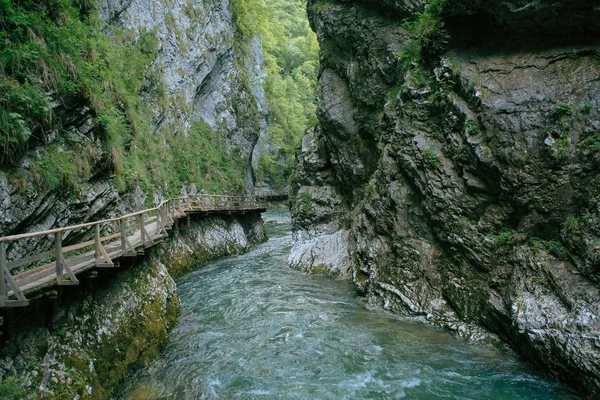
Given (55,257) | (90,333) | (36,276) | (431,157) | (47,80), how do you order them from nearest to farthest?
(36,276) → (55,257) → (90,333) → (47,80) → (431,157)

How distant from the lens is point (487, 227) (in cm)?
948

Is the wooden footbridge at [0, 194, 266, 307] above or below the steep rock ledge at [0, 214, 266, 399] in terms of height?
above

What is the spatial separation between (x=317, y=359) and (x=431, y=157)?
21.7 ft

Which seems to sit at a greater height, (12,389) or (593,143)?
(593,143)

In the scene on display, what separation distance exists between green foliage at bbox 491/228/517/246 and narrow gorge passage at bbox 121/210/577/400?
2550 mm

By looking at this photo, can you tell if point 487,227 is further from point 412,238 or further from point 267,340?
point 267,340

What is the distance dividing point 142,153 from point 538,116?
1648 cm

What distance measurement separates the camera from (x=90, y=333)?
7.07 meters

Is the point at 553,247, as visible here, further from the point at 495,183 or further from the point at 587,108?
the point at 587,108

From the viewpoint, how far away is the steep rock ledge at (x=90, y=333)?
545 centimetres

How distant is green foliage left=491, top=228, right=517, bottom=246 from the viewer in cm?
899

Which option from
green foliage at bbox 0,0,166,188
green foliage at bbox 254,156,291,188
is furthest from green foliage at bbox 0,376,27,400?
green foliage at bbox 254,156,291,188

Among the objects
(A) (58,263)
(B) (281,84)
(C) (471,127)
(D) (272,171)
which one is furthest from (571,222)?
(B) (281,84)

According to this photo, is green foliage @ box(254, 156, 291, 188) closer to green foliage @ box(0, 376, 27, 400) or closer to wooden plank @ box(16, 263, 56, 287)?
wooden plank @ box(16, 263, 56, 287)
